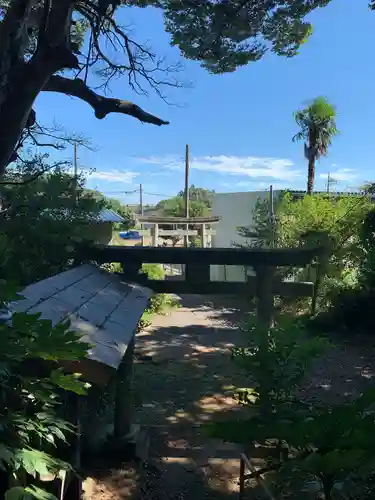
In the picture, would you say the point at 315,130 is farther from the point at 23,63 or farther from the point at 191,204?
the point at 191,204

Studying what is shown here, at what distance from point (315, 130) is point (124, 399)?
1499 cm

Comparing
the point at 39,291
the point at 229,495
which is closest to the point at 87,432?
the point at 229,495

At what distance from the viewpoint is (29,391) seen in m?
1.93

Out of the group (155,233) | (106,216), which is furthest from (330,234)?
(155,233)

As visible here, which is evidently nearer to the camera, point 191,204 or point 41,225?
point 41,225

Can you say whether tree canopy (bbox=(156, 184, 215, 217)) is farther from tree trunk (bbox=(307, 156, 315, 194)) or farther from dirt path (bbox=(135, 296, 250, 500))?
dirt path (bbox=(135, 296, 250, 500))

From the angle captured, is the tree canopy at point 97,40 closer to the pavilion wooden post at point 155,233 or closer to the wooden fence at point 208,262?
the wooden fence at point 208,262

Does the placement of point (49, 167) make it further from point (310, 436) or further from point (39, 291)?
point (310, 436)

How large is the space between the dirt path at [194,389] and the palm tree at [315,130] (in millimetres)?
6859

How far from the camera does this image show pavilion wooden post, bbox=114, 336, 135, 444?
484 centimetres

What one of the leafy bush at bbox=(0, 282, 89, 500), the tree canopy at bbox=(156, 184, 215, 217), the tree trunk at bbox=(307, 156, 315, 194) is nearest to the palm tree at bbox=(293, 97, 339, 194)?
the tree trunk at bbox=(307, 156, 315, 194)

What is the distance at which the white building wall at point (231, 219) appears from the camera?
730 inches

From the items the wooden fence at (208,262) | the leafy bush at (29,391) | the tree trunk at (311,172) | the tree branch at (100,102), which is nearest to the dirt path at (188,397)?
the leafy bush at (29,391)

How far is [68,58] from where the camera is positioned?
516 centimetres
